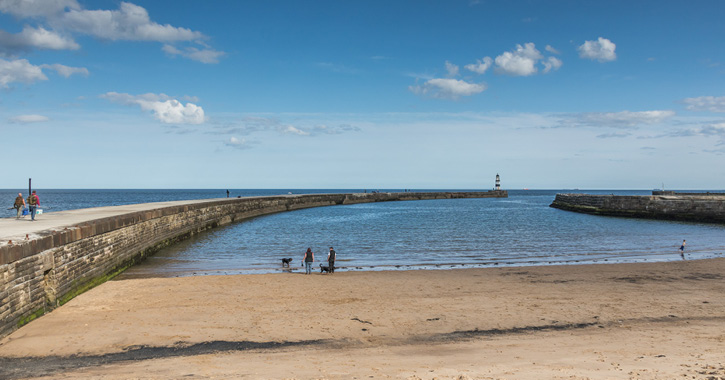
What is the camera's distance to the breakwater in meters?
46.7

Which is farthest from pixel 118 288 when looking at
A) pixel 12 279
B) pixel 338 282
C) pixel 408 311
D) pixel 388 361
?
pixel 388 361

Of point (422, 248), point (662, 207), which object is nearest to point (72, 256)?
point (422, 248)

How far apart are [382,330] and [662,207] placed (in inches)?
2033

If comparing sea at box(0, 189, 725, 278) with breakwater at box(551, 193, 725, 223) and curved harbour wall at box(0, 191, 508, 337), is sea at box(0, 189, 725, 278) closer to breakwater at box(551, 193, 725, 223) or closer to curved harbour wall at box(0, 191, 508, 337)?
curved harbour wall at box(0, 191, 508, 337)

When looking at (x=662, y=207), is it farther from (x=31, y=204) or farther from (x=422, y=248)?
(x=31, y=204)

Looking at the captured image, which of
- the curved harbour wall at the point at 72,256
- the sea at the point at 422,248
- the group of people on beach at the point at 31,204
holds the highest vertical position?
the group of people on beach at the point at 31,204

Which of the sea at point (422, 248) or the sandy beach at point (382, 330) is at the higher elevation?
the sandy beach at point (382, 330)

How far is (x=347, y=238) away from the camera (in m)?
32.7

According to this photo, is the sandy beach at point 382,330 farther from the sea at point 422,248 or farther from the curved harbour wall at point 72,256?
the sea at point 422,248

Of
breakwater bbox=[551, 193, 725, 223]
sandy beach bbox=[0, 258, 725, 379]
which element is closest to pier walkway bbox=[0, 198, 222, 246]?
sandy beach bbox=[0, 258, 725, 379]

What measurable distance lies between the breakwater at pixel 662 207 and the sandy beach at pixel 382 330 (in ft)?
120

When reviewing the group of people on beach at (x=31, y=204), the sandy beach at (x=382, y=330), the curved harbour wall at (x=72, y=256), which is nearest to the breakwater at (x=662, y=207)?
the sandy beach at (x=382, y=330)

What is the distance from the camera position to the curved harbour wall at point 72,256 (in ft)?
35.3

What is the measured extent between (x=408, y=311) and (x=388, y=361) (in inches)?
159
